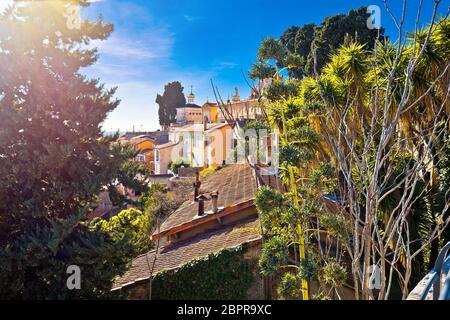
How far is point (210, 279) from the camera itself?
717 cm

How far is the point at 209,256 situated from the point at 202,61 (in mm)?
3950

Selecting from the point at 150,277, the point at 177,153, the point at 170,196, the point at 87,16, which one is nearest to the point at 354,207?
the point at 150,277

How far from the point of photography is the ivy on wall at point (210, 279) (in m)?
7.10

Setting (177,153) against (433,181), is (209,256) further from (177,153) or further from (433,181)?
(177,153)

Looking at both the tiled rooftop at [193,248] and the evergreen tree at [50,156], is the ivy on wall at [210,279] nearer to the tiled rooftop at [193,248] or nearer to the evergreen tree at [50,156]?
the tiled rooftop at [193,248]

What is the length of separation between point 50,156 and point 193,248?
3941 millimetres

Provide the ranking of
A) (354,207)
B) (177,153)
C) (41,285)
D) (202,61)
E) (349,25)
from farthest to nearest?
(177,153)
(349,25)
(202,61)
(41,285)
(354,207)

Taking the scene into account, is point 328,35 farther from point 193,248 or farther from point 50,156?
point 50,156

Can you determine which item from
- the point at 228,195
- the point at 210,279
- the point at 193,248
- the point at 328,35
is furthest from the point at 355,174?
the point at 328,35

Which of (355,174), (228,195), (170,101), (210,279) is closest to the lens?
(355,174)

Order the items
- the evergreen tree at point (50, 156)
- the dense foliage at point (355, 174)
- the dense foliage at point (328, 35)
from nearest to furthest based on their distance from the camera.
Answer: the dense foliage at point (355, 174)
the evergreen tree at point (50, 156)
the dense foliage at point (328, 35)

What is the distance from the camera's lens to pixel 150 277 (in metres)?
6.83

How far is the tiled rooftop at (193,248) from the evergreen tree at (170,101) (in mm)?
28237

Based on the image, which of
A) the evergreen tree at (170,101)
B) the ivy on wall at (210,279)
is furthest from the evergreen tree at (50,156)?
the evergreen tree at (170,101)
